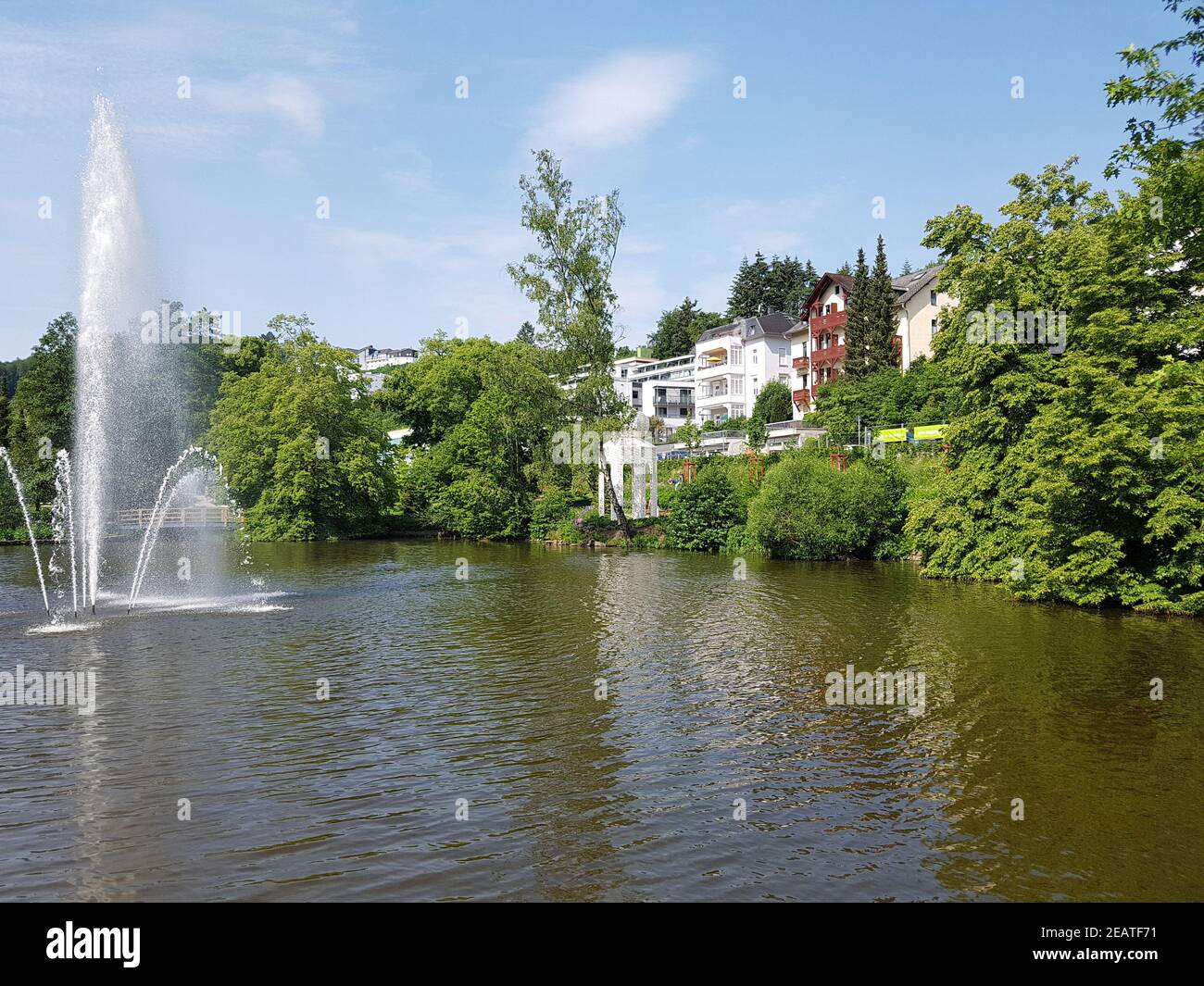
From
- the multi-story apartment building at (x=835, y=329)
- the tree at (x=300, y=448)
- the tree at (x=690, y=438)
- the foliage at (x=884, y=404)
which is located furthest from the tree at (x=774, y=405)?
the tree at (x=300, y=448)

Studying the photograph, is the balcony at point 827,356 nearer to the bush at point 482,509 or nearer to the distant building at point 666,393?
the distant building at point 666,393

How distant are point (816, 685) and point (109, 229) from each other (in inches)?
968

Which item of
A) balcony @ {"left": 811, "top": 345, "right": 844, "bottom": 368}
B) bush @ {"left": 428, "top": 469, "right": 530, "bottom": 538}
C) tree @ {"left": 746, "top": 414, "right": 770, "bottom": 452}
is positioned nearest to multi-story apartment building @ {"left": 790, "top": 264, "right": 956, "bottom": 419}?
balcony @ {"left": 811, "top": 345, "right": 844, "bottom": 368}

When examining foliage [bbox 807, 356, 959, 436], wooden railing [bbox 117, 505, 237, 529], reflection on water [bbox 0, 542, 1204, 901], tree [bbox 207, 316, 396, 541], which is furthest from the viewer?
wooden railing [bbox 117, 505, 237, 529]

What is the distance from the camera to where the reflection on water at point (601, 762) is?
973 cm

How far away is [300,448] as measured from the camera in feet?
214

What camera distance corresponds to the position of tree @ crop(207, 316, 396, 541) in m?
65.6

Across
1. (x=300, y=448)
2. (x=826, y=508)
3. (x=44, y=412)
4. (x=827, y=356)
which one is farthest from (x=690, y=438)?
(x=44, y=412)

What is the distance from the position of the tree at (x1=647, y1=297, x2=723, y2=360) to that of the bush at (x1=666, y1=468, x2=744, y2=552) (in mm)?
81282

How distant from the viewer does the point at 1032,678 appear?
19000 mm

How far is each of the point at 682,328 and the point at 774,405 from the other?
58.5 meters

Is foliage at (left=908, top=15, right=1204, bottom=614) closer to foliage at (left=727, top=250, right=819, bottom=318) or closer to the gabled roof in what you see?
the gabled roof
